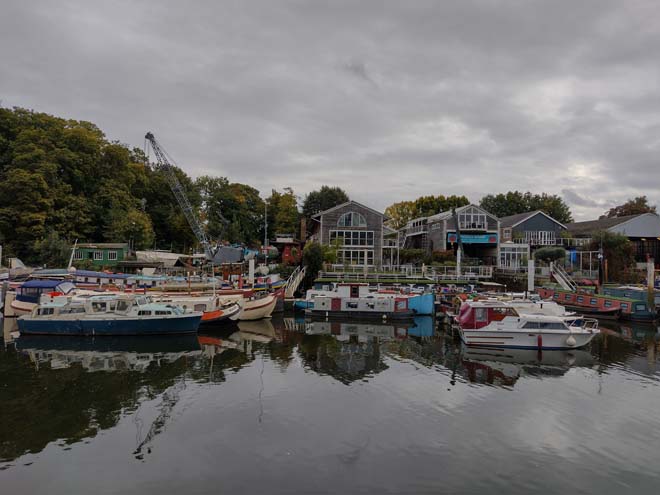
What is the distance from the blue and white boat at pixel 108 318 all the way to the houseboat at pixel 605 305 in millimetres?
31840

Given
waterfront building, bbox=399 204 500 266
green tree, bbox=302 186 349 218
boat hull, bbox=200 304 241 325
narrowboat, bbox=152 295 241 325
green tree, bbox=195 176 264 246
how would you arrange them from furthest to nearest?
1. green tree, bbox=302 186 349 218
2. green tree, bbox=195 176 264 246
3. waterfront building, bbox=399 204 500 266
4. narrowboat, bbox=152 295 241 325
5. boat hull, bbox=200 304 241 325

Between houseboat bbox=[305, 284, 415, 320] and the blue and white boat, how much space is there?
40.3ft

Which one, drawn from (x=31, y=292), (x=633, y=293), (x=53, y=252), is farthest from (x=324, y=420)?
(x=53, y=252)

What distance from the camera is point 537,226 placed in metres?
60.6

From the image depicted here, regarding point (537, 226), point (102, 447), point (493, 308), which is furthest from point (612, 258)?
point (102, 447)

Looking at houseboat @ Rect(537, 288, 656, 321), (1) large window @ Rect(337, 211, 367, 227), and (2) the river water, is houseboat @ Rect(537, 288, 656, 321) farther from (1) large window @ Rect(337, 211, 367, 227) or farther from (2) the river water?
(1) large window @ Rect(337, 211, 367, 227)

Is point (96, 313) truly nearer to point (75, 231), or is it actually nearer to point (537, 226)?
point (75, 231)

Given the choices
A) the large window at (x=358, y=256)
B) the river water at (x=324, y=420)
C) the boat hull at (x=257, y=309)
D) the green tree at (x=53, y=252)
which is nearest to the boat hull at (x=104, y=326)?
the river water at (x=324, y=420)

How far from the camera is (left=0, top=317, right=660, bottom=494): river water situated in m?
10.9

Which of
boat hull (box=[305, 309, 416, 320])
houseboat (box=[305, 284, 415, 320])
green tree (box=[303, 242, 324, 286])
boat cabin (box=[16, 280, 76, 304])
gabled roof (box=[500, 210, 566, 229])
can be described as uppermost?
gabled roof (box=[500, 210, 566, 229])

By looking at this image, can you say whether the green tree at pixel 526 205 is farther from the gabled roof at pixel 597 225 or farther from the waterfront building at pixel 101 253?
the waterfront building at pixel 101 253

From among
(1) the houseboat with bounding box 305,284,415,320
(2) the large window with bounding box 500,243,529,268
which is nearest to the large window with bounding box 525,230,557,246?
(2) the large window with bounding box 500,243,529,268

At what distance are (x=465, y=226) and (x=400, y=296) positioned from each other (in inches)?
911

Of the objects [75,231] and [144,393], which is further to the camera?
[75,231]
